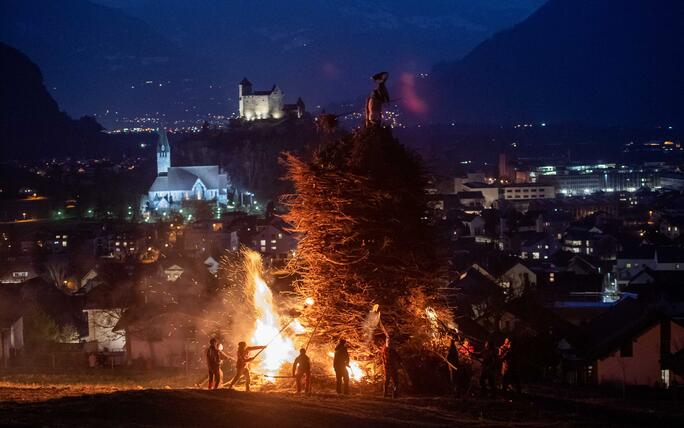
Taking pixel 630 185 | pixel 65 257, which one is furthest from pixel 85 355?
pixel 630 185

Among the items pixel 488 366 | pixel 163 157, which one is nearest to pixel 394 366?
pixel 488 366

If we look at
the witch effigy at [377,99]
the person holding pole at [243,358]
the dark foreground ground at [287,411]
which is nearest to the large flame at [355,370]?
the dark foreground ground at [287,411]

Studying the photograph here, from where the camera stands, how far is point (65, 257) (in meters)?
48.2

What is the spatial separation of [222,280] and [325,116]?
53.9 feet

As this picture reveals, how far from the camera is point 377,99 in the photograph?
858 centimetres

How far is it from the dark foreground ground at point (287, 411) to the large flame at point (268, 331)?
81 cm

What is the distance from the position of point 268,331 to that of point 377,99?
9.04ft

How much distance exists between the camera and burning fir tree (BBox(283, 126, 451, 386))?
818 centimetres

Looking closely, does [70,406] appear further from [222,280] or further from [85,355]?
[222,280]

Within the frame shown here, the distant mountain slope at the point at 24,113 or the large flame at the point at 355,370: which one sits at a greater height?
the distant mountain slope at the point at 24,113

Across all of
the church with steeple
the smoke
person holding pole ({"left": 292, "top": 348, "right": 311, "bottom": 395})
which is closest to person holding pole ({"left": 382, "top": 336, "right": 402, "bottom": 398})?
person holding pole ({"left": 292, "top": 348, "right": 311, "bottom": 395})

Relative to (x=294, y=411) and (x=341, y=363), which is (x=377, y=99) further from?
(x=294, y=411)

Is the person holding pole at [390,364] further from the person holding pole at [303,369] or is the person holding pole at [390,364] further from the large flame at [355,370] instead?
the person holding pole at [303,369]

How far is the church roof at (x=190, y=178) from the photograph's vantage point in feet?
273
